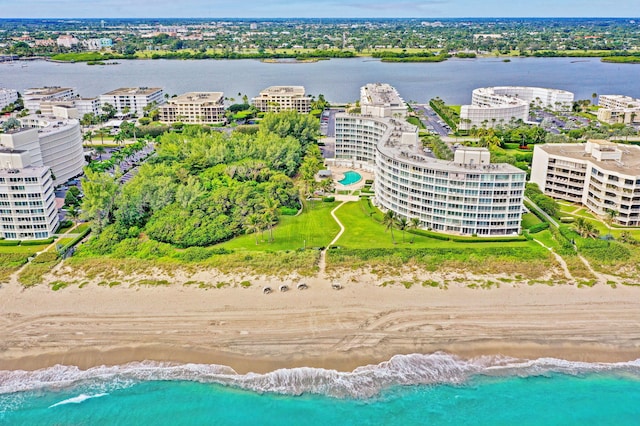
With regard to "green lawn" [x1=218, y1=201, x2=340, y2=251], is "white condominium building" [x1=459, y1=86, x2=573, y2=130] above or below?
above

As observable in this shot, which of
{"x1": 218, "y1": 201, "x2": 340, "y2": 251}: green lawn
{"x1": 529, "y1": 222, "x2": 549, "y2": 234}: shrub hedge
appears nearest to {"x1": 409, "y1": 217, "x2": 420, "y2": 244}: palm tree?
{"x1": 218, "y1": 201, "x2": 340, "y2": 251}: green lawn

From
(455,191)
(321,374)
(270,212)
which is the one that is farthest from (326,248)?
(321,374)

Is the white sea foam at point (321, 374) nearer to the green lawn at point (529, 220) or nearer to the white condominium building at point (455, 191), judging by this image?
the white condominium building at point (455, 191)

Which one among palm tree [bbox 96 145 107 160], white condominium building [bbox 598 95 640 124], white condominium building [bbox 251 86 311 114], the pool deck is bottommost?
the pool deck

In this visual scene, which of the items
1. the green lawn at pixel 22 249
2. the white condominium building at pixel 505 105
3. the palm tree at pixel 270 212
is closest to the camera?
the green lawn at pixel 22 249

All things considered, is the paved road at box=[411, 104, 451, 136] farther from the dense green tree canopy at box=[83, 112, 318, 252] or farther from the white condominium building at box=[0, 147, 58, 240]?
the white condominium building at box=[0, 147, 58, 240]

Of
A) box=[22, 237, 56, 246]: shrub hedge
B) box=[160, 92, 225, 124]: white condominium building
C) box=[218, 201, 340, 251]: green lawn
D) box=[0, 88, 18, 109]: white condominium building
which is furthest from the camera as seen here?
box=[0, 88, 18, 109]: white condominium building

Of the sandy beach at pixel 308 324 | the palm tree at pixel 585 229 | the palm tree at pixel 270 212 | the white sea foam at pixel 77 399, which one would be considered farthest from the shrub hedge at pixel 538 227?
the white sea foam at pixel 77 399
